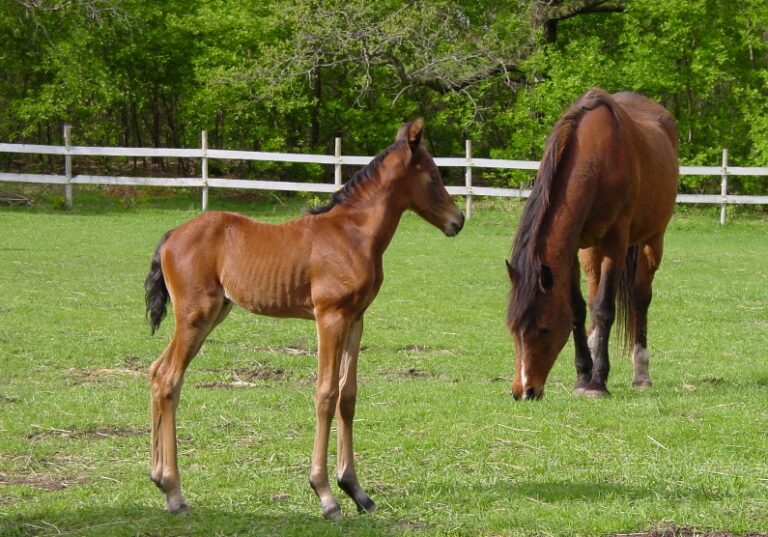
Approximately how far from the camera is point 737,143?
2702 centimetres

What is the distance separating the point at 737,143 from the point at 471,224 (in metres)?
8.13

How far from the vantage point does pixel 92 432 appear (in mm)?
6938

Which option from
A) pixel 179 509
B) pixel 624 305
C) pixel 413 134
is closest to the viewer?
pixel 179 509

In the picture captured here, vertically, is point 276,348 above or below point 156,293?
below

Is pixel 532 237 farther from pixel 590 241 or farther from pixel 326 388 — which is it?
pixel 326 388

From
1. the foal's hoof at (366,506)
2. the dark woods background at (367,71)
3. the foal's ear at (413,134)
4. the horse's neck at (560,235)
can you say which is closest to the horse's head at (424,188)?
the foal's ear at (413,134)

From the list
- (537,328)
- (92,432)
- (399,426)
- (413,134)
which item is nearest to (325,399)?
(413,134)

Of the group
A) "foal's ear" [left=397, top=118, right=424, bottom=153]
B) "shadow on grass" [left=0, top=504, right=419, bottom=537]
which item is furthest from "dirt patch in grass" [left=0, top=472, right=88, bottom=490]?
"foal's ear" [left=397, top=118, right=424, bottom=153]

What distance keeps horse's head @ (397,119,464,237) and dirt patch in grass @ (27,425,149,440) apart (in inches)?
105

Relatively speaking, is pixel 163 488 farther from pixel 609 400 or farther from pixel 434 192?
pixel 609 400

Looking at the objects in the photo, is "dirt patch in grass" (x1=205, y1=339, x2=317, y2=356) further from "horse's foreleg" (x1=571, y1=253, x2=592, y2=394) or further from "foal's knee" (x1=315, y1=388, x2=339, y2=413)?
"foal's knee" (x1=315, y1=388, x2=339, y2=413)

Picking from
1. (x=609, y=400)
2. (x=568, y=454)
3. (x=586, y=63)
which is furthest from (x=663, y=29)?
(x=568, y=454)

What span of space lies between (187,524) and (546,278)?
343 cm

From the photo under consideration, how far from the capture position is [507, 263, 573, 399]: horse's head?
24.6ft
